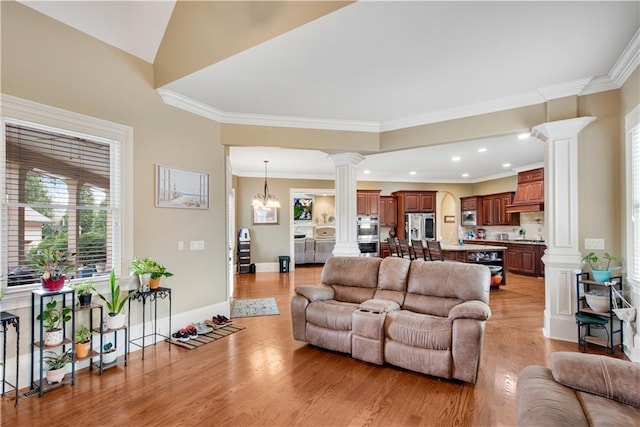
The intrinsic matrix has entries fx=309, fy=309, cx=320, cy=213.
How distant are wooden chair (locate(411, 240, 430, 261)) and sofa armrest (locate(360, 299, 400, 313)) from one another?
10.2ft

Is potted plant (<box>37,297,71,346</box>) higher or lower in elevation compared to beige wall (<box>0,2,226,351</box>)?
lower

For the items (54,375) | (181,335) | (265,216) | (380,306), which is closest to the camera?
(54,375)

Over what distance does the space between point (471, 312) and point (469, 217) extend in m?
8.01

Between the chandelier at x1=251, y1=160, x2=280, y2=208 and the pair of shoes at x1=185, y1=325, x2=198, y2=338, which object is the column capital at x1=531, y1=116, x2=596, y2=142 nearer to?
the pair of shoes at x1=185, y1=325, x2=198, y2=338

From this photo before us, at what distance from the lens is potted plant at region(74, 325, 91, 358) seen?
111 inches

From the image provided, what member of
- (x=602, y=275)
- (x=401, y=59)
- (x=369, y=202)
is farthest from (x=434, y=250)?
(x=401, y=59)

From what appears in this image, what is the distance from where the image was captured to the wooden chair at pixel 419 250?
6.00 m

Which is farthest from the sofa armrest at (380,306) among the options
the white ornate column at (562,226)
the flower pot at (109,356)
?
the flower pot at (109,356)

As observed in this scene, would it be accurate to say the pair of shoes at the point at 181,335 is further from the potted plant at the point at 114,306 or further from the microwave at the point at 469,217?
the microwave at the point at 469,217

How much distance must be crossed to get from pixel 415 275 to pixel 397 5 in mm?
2421

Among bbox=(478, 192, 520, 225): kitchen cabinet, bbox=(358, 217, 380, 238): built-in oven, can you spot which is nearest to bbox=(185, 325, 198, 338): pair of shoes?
bbox=(358, 217, 380, 238): built-in oven

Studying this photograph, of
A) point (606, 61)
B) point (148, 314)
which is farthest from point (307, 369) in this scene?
point (606, 61)

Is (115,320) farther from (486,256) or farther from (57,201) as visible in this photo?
(486,256)

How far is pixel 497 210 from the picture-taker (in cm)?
870
